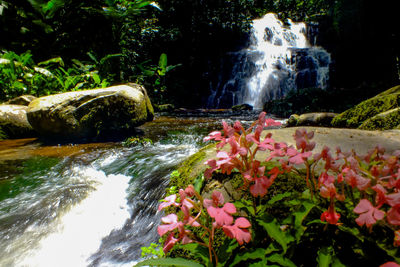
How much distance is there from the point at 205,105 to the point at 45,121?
11.5 metres

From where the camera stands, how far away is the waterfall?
13836mm

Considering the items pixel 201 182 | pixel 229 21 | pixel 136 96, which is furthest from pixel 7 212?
pixel 229 21

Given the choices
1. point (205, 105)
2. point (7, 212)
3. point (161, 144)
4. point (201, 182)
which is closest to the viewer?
point (201, 182)

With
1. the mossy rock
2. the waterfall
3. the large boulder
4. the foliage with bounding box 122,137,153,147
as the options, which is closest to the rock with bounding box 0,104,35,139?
the large boulder

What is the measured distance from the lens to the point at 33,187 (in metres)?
3.33

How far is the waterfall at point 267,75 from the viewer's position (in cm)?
1384

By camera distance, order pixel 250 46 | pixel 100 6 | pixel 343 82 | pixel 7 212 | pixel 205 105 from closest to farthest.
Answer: pixel 7 212 → pixel 100 6 → pixel 343 82 → pixel 205 105 → pixel 250 46

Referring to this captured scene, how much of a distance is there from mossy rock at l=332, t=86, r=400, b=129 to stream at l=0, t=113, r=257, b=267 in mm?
3076

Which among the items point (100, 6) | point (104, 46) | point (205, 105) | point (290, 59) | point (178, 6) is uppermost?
point (178, 6)

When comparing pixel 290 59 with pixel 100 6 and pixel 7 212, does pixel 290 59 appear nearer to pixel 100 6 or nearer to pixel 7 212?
pixel 100 6

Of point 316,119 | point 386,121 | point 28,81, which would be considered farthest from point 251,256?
point 28,81

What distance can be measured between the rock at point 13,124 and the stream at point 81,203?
1.65 m

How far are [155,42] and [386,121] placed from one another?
14.8 meters

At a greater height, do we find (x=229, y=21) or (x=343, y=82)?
(x=229, y=21)
